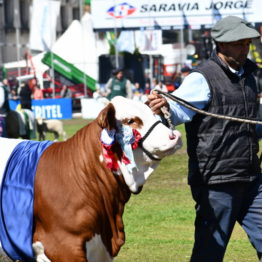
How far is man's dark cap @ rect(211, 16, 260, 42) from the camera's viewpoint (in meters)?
5.49

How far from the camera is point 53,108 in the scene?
33.0 metres

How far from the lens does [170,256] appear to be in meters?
8.04

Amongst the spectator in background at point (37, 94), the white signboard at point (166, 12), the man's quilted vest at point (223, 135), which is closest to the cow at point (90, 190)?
the man's quilted vest at point (223, 135)

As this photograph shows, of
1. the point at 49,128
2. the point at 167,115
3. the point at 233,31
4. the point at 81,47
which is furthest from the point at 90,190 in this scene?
the point at 81,47

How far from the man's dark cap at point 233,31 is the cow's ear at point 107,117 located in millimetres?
1145

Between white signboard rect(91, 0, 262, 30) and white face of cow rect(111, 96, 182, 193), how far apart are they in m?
25.0

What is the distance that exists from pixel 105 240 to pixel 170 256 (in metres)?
3.22

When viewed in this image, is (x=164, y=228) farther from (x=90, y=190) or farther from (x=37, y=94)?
(x=37, y=94)

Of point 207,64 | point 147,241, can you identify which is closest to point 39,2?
point 147,241

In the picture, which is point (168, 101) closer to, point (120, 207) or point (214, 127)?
point (214, 127)

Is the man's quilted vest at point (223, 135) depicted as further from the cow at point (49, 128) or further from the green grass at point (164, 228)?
the cow at point (49, 128)

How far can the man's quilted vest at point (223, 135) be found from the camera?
18.0ft

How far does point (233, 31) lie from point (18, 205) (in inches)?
73.4

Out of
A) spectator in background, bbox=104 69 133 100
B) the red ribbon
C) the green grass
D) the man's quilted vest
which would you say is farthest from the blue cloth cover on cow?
spectator in background, bbox=104 69 133 100
